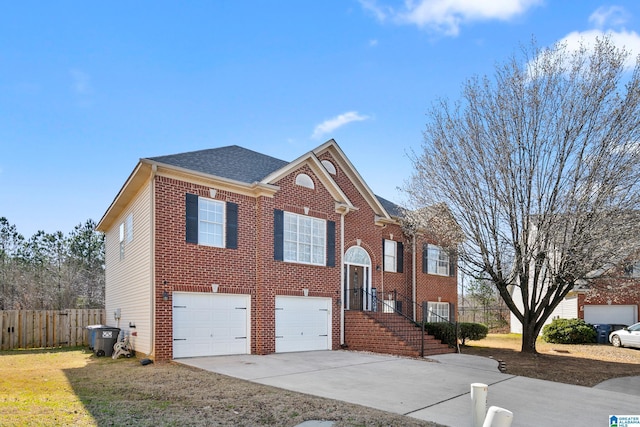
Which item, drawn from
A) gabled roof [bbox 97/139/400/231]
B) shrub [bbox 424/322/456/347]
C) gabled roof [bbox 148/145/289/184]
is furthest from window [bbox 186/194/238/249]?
shrub [bbox 424/322/456/347]

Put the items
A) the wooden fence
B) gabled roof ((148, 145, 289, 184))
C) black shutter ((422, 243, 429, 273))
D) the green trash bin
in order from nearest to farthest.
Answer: gabled roof ((148, 145, 289, 184))
the green trash bin
the wooden fence
black shutter ((422, 243, 429, 273))

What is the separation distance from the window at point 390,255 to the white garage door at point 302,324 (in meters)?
4.64

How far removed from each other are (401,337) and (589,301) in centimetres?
1602

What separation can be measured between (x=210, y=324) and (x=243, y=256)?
2.23 m

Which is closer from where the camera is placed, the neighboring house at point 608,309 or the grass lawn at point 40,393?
the grass lawn at point 40,393

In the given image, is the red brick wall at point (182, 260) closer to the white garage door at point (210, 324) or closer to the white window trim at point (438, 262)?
the white garage door at point (210, 324)

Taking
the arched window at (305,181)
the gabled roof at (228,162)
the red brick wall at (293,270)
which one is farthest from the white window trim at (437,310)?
the gabled roof at (228,162)

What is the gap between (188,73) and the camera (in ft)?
49.7

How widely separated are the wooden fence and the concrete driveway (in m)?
9.31

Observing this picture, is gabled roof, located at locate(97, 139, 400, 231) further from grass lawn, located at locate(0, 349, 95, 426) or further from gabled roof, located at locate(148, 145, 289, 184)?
grass lawn, located at locate(0, 349, 95, 426)

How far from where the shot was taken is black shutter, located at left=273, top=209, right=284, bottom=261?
15.0 m

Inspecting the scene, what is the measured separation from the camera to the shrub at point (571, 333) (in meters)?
22.9

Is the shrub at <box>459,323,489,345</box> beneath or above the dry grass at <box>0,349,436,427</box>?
beneath

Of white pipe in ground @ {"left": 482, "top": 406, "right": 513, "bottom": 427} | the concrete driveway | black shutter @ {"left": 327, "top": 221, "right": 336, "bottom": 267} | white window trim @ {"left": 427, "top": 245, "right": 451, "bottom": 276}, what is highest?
black shutter @ {"left": 327, "top": 221, "right": 336, "bottom": 267}
